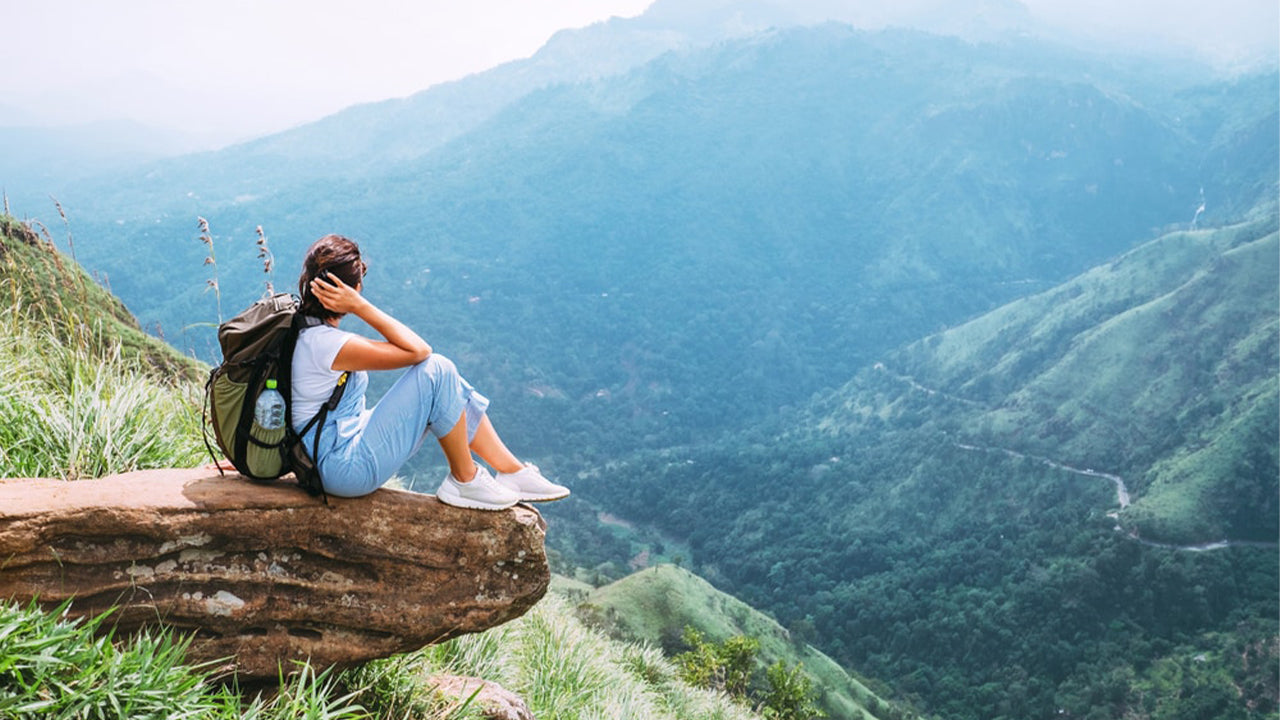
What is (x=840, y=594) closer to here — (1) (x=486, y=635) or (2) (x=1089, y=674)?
(2) (x=1089, y=674)

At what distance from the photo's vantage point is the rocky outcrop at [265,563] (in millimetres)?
4098

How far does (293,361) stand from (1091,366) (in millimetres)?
121904

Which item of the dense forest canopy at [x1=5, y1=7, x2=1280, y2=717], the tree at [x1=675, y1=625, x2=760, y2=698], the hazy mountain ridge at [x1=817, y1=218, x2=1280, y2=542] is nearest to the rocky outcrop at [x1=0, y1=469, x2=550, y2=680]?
the dense forest canopy at [x1=5, y1=7, x2=1280, y2=717]

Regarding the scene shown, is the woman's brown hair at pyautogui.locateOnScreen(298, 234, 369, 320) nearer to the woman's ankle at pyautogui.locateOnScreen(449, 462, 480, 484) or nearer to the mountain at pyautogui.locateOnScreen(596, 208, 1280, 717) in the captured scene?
the woman's ankle at pyautogui.locateOnScreen(449, 462, 480, 484)

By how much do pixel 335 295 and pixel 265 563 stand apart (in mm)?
1700

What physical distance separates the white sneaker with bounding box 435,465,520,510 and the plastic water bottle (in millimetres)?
1101

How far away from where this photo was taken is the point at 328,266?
440 cm

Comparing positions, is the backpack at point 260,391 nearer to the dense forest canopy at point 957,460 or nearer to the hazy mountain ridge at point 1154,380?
the dense forest canopy at point 957,460

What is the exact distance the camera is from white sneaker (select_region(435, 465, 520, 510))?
4973 millimetres

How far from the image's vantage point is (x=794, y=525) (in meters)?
102

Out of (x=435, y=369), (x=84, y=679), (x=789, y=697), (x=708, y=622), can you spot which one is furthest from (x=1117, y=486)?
(x=84, y=679)

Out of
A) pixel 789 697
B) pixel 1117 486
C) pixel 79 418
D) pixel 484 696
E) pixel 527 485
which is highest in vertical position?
pixel 79 418

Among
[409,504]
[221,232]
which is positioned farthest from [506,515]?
[221,232]

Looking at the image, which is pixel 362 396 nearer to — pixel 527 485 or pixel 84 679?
pixel 527 485
